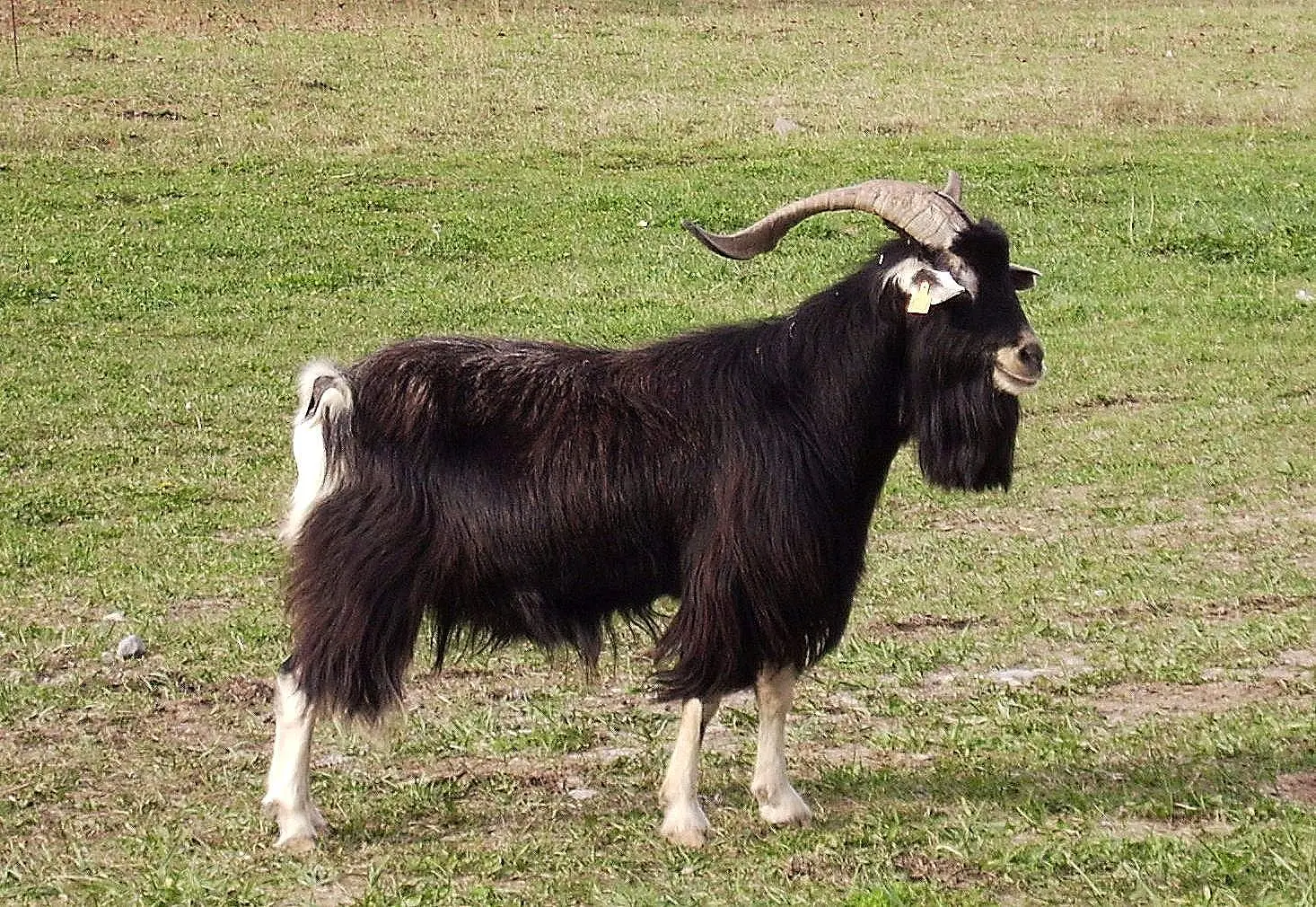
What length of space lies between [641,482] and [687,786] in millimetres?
899

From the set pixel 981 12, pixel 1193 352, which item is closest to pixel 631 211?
pixel 1193 352

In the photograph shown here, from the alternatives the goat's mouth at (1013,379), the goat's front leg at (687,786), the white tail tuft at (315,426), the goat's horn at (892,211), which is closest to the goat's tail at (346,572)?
the white tail tuft at (315,426)

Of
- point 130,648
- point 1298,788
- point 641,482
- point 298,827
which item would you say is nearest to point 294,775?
point 298,827

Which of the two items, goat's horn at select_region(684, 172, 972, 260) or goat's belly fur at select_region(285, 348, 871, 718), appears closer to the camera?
goat's belly fur at select_region(285, 348, 871, 718)

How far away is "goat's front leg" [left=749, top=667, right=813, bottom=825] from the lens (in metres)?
5.51

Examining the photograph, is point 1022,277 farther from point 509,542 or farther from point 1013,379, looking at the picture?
point 509,542

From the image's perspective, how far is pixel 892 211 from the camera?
18.1 ft

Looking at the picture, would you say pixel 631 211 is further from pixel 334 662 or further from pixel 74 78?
pixel 334 662

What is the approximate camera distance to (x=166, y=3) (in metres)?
25.0

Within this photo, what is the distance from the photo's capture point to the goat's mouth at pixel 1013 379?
537cm

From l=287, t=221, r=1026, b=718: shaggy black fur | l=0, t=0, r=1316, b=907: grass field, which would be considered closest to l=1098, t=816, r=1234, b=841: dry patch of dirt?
l=0, t=0, r=1316, b=907: grass field

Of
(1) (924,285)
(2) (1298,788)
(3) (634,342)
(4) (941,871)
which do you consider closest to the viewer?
(4) (941,871)

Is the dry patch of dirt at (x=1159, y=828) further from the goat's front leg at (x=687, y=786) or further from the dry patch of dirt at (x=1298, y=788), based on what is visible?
the goat's front leg at (x=687, y=786)

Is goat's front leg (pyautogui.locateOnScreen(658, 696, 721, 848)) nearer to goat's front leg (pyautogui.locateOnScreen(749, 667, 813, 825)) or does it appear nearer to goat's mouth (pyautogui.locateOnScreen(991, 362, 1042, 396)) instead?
goat's front leg (pyautogui.locateOnScreen(749, 667, 813, 825))
